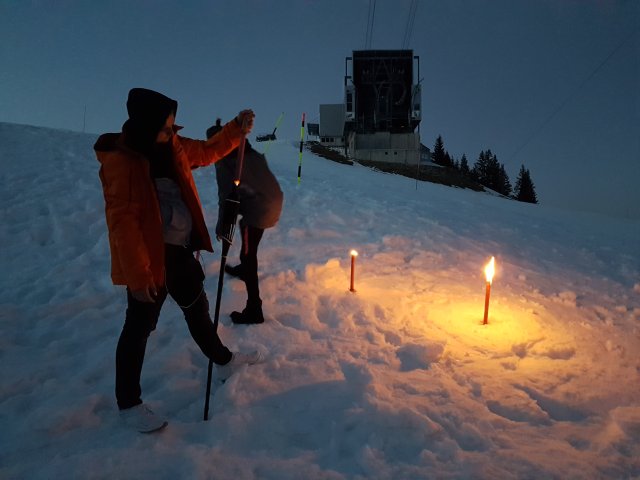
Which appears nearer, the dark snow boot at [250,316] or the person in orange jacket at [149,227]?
the person in orange jacket at [149,227]

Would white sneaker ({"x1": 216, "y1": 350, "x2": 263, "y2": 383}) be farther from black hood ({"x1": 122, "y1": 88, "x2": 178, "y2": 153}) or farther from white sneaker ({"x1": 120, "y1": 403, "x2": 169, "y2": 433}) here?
black hood ({"x1": 122, "y1": 88, "x2": 178, "y2": 153})

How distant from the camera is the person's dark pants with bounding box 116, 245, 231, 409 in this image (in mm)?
2559

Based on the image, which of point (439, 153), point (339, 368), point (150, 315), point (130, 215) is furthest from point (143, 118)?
point (439, 153)

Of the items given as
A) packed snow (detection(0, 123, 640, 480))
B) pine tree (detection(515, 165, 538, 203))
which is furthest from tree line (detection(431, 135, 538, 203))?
packed snow (detection(0, 123, 640, 480))

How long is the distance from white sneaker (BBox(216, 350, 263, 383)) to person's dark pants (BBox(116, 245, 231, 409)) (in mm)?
457

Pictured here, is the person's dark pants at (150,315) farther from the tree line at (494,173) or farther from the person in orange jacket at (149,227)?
the tree line at (494,173)

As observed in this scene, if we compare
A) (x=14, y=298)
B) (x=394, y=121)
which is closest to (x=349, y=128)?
(x=394, y=121)

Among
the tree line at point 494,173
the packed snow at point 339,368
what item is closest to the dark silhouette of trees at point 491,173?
the tree line at point 494,173

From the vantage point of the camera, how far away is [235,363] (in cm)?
325

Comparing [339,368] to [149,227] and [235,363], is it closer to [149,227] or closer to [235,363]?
[235,363]

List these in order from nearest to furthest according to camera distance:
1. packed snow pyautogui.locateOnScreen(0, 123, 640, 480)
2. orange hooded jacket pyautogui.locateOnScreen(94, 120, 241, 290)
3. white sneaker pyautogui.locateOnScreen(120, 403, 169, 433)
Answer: orange hooded jacket pyautogui.locateOnScreen(94, 120, 241, 290) < packed snow pyautogui.locateOnScreen(0, 123, 640, 480) < white sneaker pyautogui.locateOnScreen(120, 403, 169, 433)

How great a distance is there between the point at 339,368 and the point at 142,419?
1533mm

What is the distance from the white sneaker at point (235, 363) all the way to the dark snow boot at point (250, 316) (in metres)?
0.80

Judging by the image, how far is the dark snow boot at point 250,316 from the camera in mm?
4215
